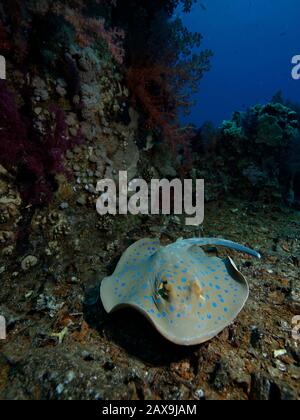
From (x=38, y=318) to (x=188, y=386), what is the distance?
80.5 inches

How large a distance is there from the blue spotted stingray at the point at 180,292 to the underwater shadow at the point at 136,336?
1.22ft

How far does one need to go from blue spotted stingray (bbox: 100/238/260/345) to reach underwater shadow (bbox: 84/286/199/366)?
14.6 inches

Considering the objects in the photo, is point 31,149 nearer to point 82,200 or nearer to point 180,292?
point 82,200

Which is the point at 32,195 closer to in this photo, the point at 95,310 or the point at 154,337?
the point at 95,310

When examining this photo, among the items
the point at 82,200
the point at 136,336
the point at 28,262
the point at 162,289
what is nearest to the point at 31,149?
the point at 82,200

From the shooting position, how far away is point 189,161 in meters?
6.75

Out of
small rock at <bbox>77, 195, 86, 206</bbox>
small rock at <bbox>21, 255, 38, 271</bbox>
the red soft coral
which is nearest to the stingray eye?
small rock at <bbox>21, 255, 38, 271</bbox>

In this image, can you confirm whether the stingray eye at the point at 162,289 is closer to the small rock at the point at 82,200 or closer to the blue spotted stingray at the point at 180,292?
the blue spotted stingray at the point at 180,292

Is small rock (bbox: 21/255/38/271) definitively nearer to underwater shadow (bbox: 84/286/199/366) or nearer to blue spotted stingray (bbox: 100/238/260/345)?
underwater shadow (bbox: 84/286/199/366)

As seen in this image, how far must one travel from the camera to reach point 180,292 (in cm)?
264

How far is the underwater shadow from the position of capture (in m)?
2.69

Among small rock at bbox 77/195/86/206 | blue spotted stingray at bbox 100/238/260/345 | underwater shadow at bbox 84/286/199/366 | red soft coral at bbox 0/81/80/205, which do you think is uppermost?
red soft coral at bbox 0/81/80/205

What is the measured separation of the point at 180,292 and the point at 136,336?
791mm

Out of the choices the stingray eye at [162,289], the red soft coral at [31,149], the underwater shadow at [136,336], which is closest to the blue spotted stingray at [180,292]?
the stingray eye at [162,289]
